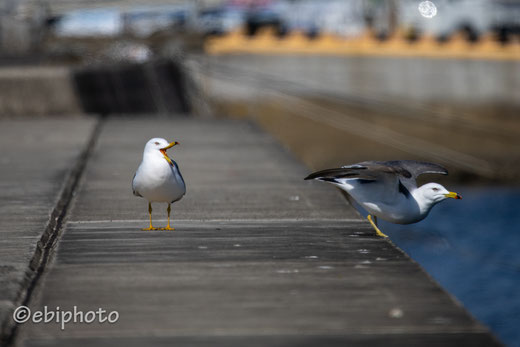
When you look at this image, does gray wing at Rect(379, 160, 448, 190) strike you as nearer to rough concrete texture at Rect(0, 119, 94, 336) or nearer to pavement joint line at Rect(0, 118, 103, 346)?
pavement joint line at Rect(0, 118, 103, 346)

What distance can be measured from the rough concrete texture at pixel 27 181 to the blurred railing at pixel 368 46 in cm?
2050

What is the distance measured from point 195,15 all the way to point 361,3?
50.9 ft

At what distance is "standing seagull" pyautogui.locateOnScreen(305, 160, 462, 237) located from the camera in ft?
23.7

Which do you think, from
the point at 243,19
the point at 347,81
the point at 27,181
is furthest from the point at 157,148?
the point at 243,19

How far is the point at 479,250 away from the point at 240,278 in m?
18.7

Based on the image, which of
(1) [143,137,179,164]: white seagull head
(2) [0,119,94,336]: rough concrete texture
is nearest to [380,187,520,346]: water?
(1) [143,137,179,164]: white seagull head

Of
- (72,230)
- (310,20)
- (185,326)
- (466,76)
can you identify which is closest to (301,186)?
(72,230)

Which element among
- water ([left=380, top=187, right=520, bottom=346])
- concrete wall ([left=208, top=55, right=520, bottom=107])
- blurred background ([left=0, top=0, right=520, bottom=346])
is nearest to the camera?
water ([left=380, top=187, right=520, bottom=346])

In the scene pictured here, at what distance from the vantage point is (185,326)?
5.48 m

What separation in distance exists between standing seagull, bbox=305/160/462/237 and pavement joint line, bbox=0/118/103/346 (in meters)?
1.93

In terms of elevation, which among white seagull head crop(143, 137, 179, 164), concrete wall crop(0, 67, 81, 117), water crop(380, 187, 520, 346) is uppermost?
white seagull head crop(143, 137, 179, 164)

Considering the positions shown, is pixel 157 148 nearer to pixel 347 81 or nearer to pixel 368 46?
pixel 347 81

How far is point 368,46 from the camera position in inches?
1483

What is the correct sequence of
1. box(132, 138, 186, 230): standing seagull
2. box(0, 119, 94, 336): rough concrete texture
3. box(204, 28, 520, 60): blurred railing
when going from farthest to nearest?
box(204, 28, 520, 60): blurred railing, box(132, 138, 186, 230): standing seagull, box(0, 119, 94, 336): rough concrete texture
